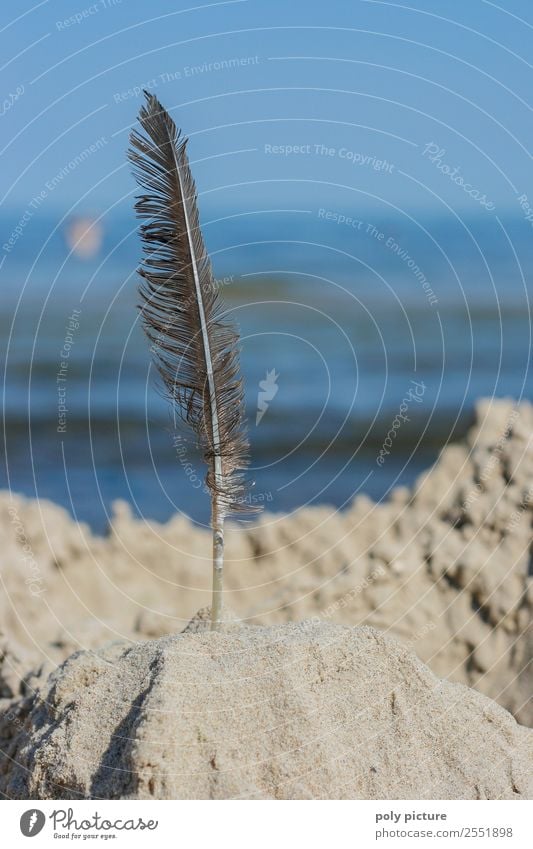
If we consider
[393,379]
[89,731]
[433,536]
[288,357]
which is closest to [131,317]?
[288,357]

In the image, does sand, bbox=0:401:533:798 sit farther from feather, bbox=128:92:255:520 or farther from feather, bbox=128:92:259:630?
feather, bbox=128:92:255:520

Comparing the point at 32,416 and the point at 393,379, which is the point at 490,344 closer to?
the point at 393,379

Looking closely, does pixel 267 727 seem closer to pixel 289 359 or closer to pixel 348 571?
pixel 348 571
